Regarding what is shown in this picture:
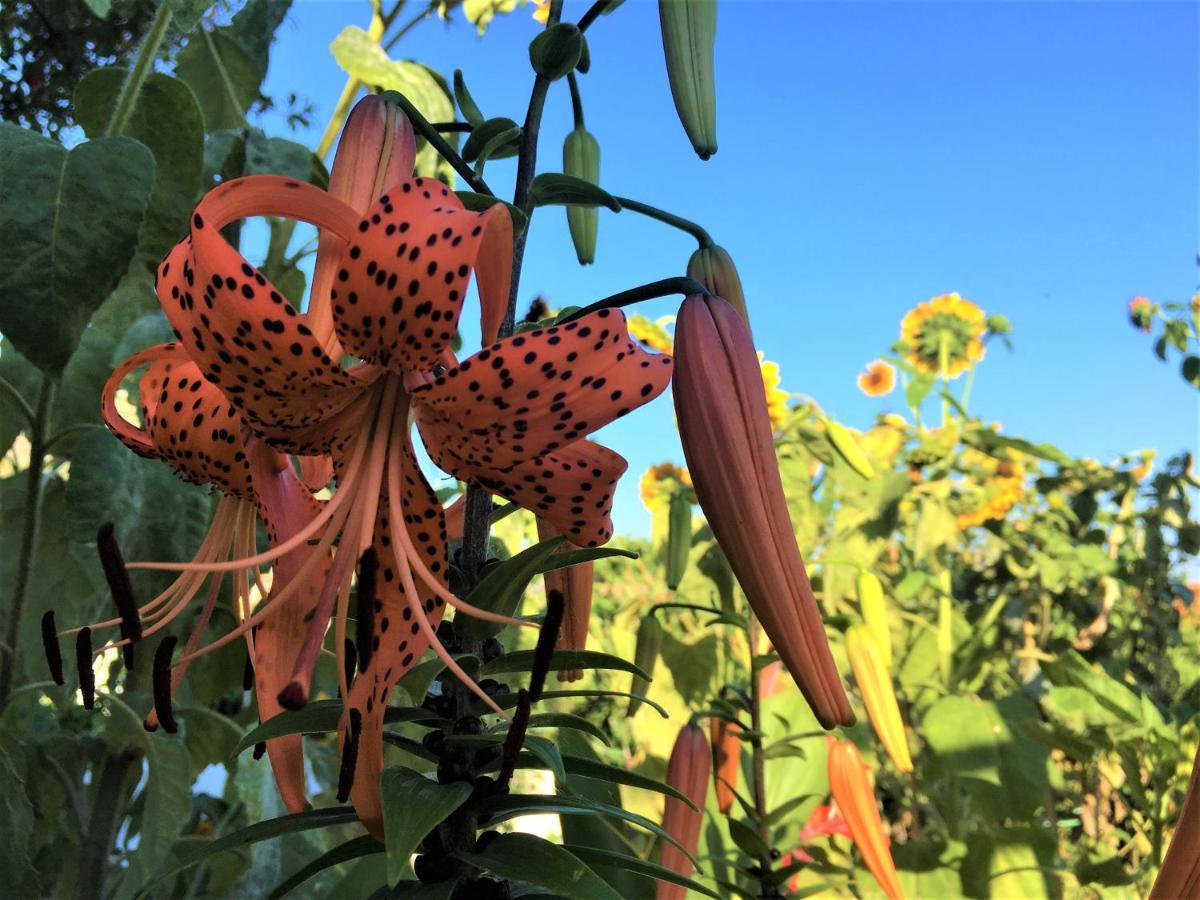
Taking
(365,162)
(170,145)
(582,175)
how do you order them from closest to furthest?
1. (365,162)
2. (582,175)
3. (170,145)

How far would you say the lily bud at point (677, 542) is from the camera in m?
0.86

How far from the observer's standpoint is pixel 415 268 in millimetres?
390

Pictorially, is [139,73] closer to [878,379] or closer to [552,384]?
[552,384]

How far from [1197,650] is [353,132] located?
9.76ft

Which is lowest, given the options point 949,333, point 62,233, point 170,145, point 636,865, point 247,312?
point 636,865

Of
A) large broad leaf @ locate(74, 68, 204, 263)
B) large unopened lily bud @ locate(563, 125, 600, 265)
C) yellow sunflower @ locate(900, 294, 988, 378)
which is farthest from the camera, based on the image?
yellow sunflower @ locate(900, 294, 988, 378)

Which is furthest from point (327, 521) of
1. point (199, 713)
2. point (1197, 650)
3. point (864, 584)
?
point (1197, 650)

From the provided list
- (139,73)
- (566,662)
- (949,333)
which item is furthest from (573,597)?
(949,333)

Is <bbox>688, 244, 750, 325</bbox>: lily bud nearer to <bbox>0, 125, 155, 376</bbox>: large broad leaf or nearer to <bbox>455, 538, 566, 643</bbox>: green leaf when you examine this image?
<bbox>455, 538, 566, 643</bbox>: green leaf

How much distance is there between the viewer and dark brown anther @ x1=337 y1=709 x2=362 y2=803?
0.35 metres

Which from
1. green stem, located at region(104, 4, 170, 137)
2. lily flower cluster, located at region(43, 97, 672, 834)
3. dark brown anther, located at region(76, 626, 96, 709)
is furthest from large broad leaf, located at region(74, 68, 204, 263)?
dark brown anther, located at region(76, 626, 96, 709)

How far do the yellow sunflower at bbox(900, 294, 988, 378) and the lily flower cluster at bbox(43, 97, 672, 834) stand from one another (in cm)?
223

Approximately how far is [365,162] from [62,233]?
8.0 inches

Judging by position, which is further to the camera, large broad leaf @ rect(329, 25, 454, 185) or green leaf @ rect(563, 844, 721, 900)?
large broad leaf @ rect(329, 25, 454, 185)
